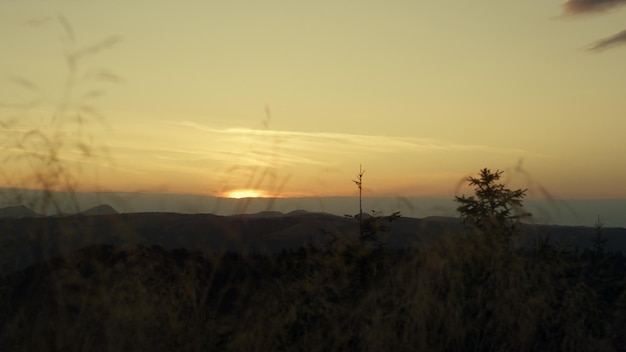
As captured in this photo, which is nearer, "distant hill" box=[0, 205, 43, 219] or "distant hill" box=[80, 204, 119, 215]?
"distant hill" box=[0, 205, 43, 219]

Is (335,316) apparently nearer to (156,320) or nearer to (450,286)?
(450,286)

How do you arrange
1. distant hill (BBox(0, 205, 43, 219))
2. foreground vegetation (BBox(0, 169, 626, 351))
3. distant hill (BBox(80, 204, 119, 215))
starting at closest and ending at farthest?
foreground vegetation (BBox(0, 169, 626, 351)) < distant hill (BBox(0, 205, 43, 219)) < distant hill (BBox(80, 204, 119, 215))

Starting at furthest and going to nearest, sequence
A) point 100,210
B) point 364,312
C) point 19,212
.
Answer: point 100,210 < point 19,212 < point 364,312

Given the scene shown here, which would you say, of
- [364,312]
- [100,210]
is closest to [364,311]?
[364,312]

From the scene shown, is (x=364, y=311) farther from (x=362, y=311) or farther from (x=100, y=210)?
(x=100, y=210)

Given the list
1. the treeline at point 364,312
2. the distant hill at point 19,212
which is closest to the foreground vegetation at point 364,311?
the treeline at point 364,312

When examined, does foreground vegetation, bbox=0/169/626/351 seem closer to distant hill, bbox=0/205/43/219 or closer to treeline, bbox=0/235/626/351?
treeline, bbox=0/235/626/351

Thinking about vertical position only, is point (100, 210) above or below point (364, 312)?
above


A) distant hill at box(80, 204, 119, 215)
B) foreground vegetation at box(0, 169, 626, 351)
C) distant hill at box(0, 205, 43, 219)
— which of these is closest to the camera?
foreground vegetation at box(0, 169, 626, 351)

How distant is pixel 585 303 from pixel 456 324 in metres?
1.53

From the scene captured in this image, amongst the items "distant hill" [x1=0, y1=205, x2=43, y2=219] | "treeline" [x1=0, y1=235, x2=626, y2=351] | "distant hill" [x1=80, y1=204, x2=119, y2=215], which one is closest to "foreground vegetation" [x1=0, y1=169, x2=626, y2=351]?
"treeline" [x1=0, y1=235, x2=626, y2=351]

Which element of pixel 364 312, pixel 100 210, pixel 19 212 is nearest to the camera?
pixel 364 312

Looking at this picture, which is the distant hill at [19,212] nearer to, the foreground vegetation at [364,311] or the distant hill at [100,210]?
the distant hill at [100,210]

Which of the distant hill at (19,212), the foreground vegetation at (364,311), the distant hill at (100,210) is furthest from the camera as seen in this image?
the distant hill at (100,210)
